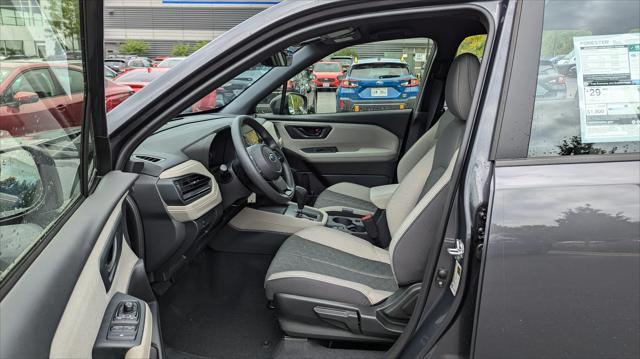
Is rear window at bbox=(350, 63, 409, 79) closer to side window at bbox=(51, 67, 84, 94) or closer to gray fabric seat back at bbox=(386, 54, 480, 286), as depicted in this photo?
gray fabric seat back at bbox=(386, 54, 480, 286)

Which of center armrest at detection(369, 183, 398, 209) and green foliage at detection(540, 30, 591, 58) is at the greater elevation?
green foliage at detection(540, 30, 591, 58)

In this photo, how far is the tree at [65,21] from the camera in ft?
3.41

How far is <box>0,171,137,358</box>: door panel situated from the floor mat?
101 cm

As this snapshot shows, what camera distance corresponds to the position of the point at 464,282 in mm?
1212

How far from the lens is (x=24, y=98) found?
3.22ft

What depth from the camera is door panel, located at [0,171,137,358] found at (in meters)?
0.80

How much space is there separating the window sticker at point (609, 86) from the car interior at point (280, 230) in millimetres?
294

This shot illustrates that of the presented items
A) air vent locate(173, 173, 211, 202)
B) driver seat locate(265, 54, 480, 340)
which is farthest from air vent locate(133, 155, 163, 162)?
driver seat locate(265, 54, 480, 340)

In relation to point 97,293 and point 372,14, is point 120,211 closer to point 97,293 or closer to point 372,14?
point 97,293

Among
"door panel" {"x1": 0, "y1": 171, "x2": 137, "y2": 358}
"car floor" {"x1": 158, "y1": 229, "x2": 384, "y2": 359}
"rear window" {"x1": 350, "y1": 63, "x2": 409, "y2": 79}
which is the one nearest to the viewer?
"door panel" {"x1": 0, "y1": 171, "x2": 137, "y2": 358}

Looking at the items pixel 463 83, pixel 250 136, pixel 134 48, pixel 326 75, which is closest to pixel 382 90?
pixel 326 75

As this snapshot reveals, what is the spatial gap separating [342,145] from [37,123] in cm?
296

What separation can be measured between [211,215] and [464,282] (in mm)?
1292

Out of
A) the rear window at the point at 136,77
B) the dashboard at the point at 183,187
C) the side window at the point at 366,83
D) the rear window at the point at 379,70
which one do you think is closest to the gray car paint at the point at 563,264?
the dashboard at the point at 183,187
